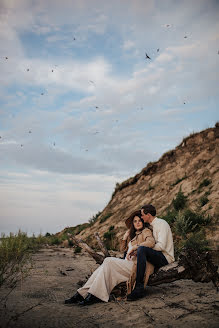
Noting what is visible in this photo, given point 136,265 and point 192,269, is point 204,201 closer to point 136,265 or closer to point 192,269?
point 192,269

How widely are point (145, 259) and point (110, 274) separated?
0.69m

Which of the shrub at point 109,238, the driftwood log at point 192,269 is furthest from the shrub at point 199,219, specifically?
the driftwood log at point 192,269

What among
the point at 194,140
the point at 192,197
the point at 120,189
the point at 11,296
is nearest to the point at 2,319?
the point at 11,296

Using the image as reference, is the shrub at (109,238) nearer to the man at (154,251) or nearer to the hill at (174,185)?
the hill at (174,185)

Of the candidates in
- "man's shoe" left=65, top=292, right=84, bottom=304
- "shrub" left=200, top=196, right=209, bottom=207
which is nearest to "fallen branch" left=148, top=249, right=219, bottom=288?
"man's shoe" left=65, top=292, right=84, bottom=304

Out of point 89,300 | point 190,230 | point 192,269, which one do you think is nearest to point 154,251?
point 192,269

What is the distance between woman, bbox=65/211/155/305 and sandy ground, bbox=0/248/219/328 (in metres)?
0.17

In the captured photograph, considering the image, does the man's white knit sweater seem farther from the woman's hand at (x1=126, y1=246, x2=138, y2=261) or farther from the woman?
the woman's hand at (x1=126, y1=246, x2=138, y2=261)

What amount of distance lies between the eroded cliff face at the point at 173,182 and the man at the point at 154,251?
523 centimetres

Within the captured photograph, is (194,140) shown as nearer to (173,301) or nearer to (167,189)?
(167,189)

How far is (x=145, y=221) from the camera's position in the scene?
17.8ft

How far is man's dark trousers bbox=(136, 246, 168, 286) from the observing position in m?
4.75

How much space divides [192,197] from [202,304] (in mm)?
7730

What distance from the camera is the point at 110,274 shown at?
16.0 ft
